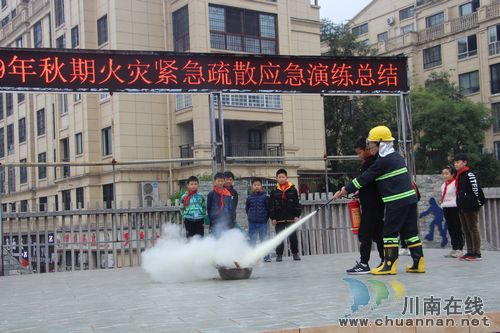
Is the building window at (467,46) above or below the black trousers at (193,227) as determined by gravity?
above

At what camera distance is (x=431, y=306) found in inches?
227

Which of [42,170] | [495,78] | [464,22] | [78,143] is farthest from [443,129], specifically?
[42,170]

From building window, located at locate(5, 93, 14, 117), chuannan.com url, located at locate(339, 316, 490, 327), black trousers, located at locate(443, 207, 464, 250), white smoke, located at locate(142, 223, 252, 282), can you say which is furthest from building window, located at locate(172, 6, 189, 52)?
chuannan.com url, located at locate(339, 316, 490, 327)

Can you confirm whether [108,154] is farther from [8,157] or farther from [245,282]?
[245,282]

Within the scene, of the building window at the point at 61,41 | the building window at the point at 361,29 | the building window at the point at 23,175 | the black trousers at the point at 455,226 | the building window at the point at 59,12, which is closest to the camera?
the black trousers at the point at 455,226

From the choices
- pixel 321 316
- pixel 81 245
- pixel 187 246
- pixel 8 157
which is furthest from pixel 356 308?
pixel 8 157

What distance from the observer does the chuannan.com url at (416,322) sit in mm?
5180

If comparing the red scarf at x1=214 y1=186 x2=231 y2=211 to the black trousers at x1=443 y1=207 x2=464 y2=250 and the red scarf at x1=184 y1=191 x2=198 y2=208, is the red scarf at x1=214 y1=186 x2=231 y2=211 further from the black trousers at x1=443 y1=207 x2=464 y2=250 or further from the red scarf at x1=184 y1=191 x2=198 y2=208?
the black trousers at x1=443 y1=207 x2=464 y2=250

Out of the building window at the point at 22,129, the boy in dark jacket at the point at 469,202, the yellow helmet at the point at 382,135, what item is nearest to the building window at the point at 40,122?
the building window at the point at 22,129

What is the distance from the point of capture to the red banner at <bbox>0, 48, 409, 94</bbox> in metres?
11.5

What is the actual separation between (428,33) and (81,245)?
3682cm

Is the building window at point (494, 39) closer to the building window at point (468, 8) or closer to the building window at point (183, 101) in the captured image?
the building window at point (468, 8)

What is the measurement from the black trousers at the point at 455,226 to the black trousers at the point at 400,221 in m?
3.46

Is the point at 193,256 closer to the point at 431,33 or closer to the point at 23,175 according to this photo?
the point at 23,175
